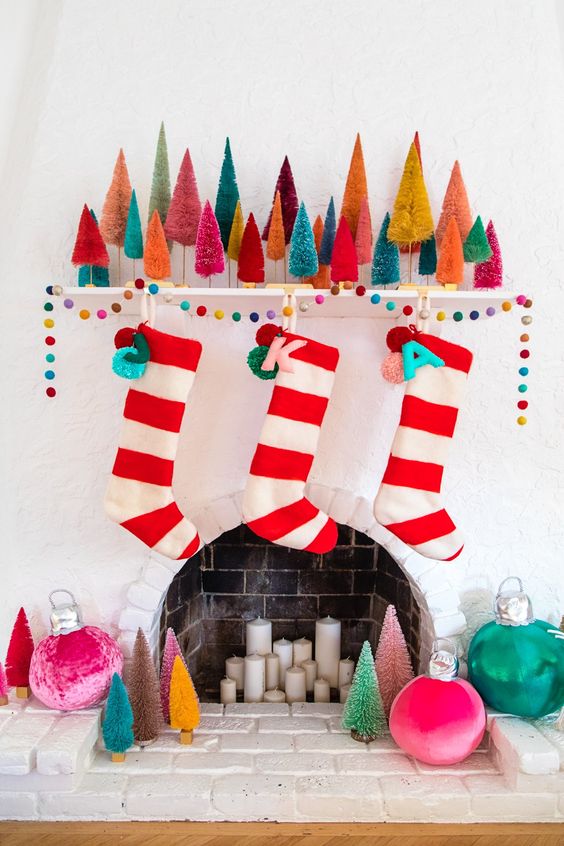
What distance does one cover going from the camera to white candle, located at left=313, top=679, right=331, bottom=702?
2.05 meters

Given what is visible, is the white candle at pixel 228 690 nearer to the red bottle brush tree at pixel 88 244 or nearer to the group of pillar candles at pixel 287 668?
the group of pillar candles at pixel 287 668

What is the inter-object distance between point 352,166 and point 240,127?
1.09 ft

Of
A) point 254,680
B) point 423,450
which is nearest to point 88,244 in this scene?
point 423,450

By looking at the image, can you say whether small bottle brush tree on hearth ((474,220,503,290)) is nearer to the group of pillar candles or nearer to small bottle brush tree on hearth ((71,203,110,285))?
small bottle brush tree on hearth ((71,203,110,285))

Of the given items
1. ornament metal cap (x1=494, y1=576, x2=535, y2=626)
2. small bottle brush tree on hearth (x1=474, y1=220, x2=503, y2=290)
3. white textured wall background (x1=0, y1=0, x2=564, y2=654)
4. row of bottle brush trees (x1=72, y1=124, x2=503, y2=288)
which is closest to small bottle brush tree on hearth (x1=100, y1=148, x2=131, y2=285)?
row of bottle brush trees (x1=72, y1=124, x2=503, y2=288)

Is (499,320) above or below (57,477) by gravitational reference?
above

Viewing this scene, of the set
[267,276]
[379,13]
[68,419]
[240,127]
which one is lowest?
[68,419]

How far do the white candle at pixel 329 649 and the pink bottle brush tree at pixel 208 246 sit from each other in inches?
46.7

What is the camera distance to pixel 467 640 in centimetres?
184

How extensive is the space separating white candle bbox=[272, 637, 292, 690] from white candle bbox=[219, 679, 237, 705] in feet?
0.53

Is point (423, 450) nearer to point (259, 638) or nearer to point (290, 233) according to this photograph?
point (290, 233)

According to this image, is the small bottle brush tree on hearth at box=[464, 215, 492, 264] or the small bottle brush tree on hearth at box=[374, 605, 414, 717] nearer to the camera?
the small bottle brush tree on hearth at box=[464, 215, 492, 264]

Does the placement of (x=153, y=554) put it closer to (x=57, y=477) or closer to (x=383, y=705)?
(x=57, y=477)

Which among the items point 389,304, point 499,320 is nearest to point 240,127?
point 389,304
